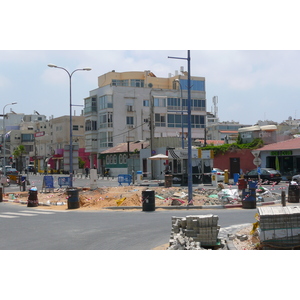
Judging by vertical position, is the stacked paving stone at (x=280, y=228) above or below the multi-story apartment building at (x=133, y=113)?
below

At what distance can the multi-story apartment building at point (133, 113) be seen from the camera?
71750 millimetres

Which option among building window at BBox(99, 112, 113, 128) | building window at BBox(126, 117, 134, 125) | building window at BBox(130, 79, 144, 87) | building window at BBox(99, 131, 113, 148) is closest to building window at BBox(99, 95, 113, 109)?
building window at BBox(99, 112, 113, 128)

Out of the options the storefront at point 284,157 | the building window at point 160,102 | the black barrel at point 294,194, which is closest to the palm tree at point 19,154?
the building window at point 160,102

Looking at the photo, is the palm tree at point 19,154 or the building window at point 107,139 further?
the palm tree at point 19,154

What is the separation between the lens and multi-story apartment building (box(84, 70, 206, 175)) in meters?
71.8

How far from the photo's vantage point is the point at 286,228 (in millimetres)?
9703

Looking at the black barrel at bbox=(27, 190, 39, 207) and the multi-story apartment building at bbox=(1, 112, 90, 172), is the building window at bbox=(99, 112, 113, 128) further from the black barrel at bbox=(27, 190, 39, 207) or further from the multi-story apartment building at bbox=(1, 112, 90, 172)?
the black barrel at bbox=(27, 190, 39, 207)

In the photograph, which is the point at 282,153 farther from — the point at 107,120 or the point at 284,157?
the point at 107,120

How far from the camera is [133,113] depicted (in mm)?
76312

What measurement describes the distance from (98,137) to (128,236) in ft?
210

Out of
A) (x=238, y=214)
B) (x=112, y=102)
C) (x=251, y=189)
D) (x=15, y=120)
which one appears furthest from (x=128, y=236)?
(x=15, y=120)

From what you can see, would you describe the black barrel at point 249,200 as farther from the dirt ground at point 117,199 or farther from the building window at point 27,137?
the building window at point 27,137

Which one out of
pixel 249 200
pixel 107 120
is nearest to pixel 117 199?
pixel 249 200

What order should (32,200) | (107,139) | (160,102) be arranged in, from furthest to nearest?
(107,139)
(160,102)
(32,200)
